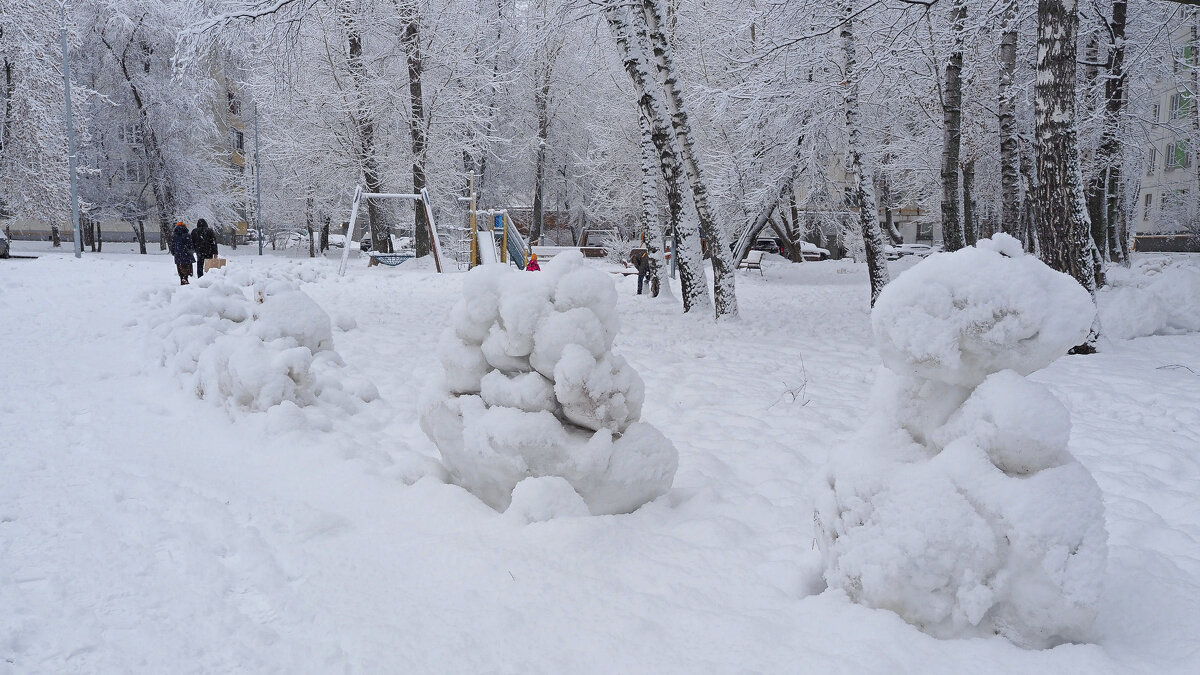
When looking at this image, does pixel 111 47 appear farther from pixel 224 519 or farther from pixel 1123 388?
pixel 1123 388

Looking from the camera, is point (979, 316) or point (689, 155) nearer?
point (979, 316)

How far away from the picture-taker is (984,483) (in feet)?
7.42

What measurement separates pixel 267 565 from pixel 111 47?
1267 inches

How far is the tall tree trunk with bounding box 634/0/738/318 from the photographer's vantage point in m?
9.71

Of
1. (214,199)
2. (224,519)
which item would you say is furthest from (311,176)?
(224,519)

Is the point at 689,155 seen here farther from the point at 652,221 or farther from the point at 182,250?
the point at 182,250

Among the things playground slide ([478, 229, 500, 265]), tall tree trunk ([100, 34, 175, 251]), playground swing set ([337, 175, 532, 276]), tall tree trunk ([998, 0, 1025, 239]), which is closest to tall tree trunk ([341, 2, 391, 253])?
playground swing set ([337, 175, 532, 276])

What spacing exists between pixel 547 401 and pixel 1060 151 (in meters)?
6.79

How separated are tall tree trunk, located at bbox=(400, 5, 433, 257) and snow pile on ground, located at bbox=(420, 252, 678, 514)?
19.1 meters

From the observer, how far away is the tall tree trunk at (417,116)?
21953 mm

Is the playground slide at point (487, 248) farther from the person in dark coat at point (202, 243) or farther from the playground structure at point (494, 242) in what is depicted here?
the person in dark coat at point (202, 243)

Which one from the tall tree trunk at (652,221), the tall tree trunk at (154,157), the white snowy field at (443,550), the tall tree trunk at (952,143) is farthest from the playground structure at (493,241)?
the tall tree trunk at (154,157)

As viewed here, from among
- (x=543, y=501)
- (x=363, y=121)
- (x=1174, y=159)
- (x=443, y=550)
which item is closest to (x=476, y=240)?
(x=363, y=121)

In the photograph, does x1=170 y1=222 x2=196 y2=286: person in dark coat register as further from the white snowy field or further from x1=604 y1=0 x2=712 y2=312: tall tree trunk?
x1=604 y1=0 x2=712 y2=312: tall tree trunk
